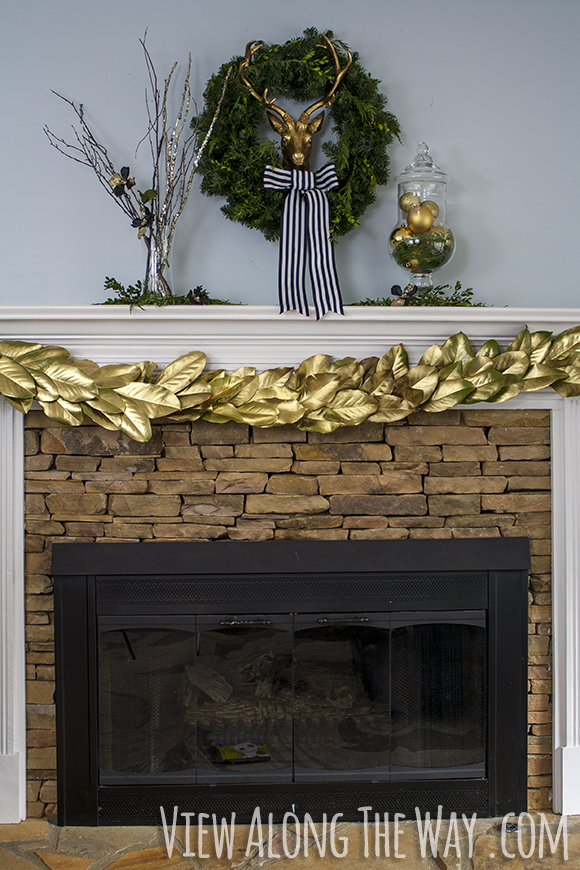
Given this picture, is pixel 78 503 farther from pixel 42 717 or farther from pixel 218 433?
pixel 42 717

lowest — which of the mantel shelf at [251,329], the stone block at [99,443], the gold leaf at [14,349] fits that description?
the stone block at [99,443]

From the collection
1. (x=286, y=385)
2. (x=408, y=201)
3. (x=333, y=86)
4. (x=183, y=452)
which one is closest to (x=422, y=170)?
(x=408, y=201)

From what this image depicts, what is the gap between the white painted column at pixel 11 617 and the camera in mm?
1648

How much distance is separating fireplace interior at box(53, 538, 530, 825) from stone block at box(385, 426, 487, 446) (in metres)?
0.29

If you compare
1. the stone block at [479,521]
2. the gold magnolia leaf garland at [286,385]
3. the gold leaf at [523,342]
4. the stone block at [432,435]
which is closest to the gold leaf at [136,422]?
the gold magnolia leaf garland at [286,385]

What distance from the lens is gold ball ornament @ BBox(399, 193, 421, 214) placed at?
1674mm

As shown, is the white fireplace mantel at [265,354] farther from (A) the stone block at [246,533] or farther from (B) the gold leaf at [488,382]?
(A) the stone block at [246,533]

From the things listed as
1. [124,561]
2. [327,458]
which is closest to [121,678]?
[124,561]

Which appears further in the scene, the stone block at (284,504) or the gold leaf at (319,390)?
the stone block at (284,504)

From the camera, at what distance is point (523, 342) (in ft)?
5.18

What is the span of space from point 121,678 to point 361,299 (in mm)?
1358

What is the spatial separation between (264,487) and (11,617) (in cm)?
83

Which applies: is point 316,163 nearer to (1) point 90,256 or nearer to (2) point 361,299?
(2) point 361,299

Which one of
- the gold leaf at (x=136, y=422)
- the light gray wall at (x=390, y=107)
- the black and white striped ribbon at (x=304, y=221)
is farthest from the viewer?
the light gray wall at (x=390, y=107)
